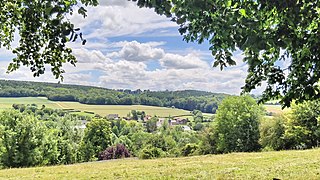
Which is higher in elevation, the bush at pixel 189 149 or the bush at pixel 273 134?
the bush at pixel 273 134

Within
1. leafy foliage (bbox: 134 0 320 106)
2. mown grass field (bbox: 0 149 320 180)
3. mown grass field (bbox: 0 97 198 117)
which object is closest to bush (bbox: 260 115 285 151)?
mown grass field (bbox: 0 149 320 180)

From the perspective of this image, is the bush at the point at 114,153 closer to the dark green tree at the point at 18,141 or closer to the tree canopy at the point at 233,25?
the dark green tree at the point at 18,141

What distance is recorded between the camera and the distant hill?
14856 centimetres

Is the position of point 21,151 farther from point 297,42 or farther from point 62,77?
point 297,42

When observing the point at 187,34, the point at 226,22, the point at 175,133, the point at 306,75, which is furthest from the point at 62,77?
the point at 175,133

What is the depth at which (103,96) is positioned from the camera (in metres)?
162

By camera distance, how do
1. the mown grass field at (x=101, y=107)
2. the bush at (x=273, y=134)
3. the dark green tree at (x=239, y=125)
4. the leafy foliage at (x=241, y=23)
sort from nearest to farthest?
the leafy foliage at (x=241, y=23) < the bush at (x=273, y=134) < the dark green tree at (x=239, y=125) < the mown grass field at (x=101, y=107)

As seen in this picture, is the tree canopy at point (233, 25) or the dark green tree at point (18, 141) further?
the dark green tree at point (18, 141)

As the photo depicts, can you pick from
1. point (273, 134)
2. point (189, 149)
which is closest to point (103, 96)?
point (189, 149)

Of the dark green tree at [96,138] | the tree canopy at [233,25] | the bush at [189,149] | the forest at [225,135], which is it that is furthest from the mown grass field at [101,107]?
the tree canopy at [233,25]

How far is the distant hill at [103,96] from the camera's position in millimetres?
148562

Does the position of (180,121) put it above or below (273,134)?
below

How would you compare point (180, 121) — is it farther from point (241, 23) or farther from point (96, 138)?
point (241, 23)

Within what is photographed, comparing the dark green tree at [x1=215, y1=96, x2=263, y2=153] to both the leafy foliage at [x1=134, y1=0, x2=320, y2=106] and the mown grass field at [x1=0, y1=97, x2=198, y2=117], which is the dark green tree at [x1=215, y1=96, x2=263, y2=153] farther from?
the mown grass field at [x1=0, y1=97, x2=198, y2=117]
